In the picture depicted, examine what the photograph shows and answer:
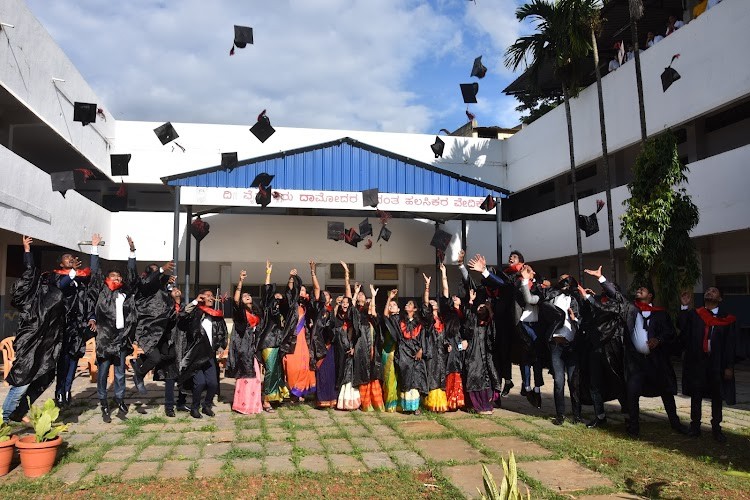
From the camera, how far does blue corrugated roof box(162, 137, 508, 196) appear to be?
49.9ft

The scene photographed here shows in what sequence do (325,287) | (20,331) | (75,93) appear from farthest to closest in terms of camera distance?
(325,287) < (75,93) < (20,331)

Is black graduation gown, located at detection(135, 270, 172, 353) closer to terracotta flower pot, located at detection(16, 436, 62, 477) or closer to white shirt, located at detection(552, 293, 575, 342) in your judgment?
terracotta flower pot, located at detection(16, 436, 62, 477)

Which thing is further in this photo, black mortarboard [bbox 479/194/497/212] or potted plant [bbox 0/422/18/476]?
black mortarboard [bbox 479/194/497/212]

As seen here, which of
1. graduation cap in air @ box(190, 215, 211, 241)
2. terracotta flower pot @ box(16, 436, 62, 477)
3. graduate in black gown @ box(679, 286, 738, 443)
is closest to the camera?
terracotta flower pot @ box(16, 436, 62, 477)

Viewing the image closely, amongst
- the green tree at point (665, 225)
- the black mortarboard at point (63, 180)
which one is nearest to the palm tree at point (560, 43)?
the green tree at point (665, 225)

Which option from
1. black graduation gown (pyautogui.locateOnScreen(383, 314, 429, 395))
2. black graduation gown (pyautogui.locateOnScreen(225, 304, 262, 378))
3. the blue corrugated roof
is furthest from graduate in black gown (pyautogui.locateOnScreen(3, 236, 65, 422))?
the blue corrugated roof

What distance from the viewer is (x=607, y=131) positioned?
15305 mm

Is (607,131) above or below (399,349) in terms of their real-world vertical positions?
above

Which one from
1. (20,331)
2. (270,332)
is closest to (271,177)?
(270,332)

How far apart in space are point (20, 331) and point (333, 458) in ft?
12.1

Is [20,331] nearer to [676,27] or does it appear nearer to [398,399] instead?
[398,399]

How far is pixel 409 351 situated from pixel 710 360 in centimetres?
347

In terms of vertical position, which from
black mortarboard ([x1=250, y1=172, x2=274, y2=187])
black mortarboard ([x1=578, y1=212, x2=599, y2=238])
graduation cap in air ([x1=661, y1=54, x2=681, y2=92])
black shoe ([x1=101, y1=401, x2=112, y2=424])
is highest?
graduation cap in air ([x1=661, y1=54, x2=681, y2=92])

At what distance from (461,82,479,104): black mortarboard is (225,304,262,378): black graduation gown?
10572 mm
